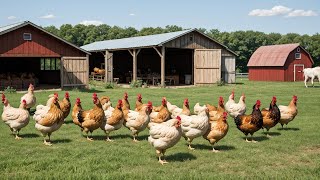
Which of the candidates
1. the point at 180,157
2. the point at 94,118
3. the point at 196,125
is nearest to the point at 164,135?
the point at 180,157

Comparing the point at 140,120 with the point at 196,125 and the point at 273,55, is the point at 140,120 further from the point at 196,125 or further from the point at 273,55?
the point at 273,55

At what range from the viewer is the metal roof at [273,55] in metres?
40.5

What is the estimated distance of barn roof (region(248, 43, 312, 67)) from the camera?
40519 mm

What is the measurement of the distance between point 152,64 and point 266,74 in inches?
590

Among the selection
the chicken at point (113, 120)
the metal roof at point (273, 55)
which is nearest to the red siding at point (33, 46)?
the chicken at point (113, 120)

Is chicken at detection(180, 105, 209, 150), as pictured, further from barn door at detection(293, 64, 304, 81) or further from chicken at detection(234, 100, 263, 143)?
barn door at detection(293, 64, 304, 81)

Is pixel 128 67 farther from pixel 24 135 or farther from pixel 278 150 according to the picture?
pixel 278 150

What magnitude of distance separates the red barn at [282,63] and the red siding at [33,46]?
25189mm

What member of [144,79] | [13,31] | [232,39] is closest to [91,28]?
[232,39]

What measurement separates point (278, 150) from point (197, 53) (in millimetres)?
22542

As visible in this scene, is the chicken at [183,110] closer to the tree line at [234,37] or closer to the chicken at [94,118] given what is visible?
the chicken at [94,118]

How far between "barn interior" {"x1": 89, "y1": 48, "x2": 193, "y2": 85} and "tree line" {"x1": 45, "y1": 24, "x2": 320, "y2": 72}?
37686 mm

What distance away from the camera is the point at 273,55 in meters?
42.1

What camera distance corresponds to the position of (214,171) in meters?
6.82
